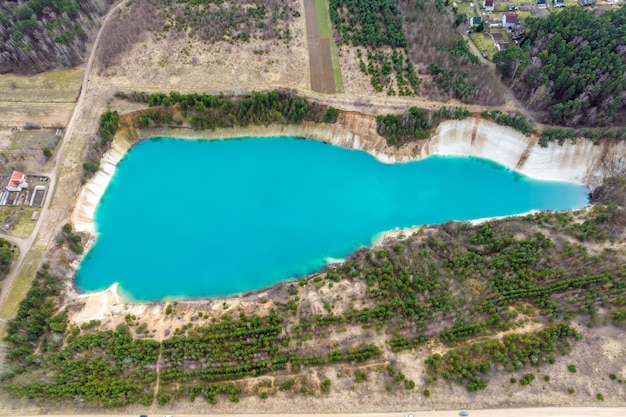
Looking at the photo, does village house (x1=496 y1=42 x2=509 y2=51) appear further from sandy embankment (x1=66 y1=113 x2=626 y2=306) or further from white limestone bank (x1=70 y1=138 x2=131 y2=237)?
white limestone bank (x1=70 y1=138 x2=131 y2=237)

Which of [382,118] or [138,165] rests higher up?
[382,118]

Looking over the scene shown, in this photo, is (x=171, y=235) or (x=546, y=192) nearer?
(x=171, y=235)

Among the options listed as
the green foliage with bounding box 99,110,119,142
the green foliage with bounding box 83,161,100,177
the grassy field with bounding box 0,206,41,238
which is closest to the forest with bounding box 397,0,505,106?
the green foliage with bounding box 99,110,119,142

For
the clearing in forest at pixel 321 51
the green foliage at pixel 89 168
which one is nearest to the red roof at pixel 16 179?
the green foliage at pixel 89 168

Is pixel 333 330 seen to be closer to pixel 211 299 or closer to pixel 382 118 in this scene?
Result: pixel 211 299

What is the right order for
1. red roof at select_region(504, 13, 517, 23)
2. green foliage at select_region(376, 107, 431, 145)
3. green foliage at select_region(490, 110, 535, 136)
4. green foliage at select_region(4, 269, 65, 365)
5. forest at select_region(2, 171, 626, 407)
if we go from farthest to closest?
red roof at select_region(504, 13, 517, 23) < green foliage at select_region(376, 107, 431, 145) < green foliage at select_region(490, 110, 535, 136) < green foliage at select_region(4, 269, 65, 365) < forest at select_region(2, 171, 626, 407)

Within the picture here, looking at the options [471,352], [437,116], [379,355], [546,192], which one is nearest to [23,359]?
[379,355]

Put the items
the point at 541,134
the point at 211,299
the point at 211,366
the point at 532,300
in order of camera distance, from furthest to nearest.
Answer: the point at 541,134, the point at 211,299, the point at 532,300, the point at 211,366
